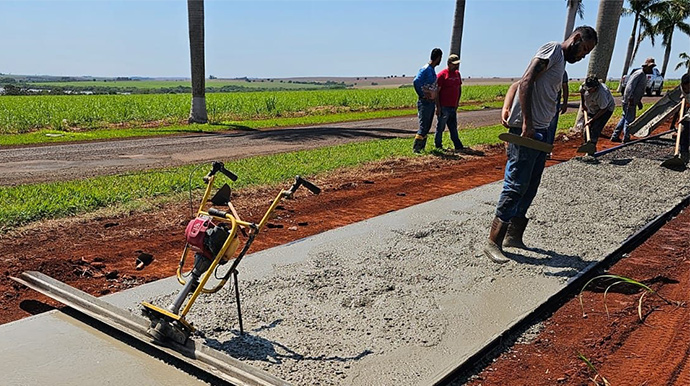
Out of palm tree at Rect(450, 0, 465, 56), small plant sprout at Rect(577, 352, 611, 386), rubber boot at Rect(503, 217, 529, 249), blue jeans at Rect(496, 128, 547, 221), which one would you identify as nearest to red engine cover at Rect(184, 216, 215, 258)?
small plant sprout at Rect(577, 352, 611, 386)

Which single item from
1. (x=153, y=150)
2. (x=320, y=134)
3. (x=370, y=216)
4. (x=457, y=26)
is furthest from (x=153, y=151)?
(x=457, y=26)

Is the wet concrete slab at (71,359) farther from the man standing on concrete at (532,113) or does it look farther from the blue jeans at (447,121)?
the blue jeans at (447,121)

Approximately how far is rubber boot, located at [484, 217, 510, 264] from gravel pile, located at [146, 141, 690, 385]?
8cm

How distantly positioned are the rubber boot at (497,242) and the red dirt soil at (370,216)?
0.77 meters

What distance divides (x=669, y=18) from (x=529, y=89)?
55.5 m

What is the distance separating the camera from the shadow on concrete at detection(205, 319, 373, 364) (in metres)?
3.11

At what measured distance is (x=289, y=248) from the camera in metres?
4.97

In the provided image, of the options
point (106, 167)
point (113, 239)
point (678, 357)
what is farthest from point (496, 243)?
point (106, 167)

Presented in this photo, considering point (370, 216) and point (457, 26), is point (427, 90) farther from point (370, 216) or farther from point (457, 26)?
point (457, 26)

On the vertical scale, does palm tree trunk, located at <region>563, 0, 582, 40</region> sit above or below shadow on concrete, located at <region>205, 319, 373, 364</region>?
above

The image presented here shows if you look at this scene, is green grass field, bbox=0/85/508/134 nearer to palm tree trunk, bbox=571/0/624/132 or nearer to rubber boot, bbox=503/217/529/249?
palm tree trunk, bbox=571/0/624/132

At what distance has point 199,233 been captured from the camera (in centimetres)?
300

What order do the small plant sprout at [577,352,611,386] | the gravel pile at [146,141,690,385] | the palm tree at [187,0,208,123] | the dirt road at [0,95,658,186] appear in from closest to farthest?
the small plant sprout at [577,352,611,386]
the gravel pile at [146,141,690,385]
the dirt road at [0,95,658,186]
the palm tree at [187,0,208,123]

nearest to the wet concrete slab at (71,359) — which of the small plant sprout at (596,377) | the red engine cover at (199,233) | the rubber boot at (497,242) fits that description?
the red engine cover at (199,233)
